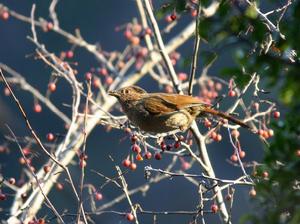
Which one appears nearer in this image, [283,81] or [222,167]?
[283,81]

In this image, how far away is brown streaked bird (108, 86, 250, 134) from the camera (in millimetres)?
5113

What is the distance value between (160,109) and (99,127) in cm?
323

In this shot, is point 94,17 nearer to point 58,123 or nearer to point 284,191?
point 58,123

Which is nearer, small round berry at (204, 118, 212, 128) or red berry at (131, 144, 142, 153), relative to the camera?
red berry at (131, 144, 142, 153)

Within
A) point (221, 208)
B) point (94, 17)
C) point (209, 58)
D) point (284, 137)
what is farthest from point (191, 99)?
point (94, 17)

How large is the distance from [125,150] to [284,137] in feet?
19.9

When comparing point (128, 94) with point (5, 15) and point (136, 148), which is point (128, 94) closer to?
point (136, 148)

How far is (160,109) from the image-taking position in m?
5.32

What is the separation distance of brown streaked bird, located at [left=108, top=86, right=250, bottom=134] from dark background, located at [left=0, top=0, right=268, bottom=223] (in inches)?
92.2

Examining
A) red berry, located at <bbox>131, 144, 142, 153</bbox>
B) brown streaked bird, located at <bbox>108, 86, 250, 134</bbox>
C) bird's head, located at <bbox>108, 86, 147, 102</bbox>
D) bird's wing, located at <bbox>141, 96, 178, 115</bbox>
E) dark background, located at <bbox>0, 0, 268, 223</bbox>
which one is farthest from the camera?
dark background, located at <bbox>0, 0, 268, 223</bbox>

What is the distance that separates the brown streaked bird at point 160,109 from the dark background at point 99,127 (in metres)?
2.34

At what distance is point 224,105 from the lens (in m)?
8.21

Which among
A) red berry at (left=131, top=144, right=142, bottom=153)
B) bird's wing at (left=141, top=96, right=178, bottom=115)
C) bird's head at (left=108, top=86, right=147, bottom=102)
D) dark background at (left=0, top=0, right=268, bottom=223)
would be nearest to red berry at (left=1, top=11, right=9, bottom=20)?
dark background at (left=0, top=0, right=268, bottom=223)

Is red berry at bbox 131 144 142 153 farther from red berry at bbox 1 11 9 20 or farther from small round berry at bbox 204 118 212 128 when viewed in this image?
red berry at bbox 1 11 9 20
